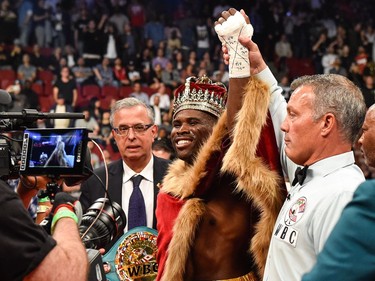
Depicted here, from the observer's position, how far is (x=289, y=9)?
16.4 meters

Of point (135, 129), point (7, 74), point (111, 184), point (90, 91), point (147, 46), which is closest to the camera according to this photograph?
point (111, 184)

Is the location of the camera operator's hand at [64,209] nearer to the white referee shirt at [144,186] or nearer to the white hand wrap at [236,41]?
the white hand wrap at [236,41]

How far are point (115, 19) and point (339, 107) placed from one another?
12840mm

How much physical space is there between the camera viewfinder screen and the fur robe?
541 millimetres

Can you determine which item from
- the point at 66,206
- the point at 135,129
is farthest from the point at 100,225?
the point at 135,129

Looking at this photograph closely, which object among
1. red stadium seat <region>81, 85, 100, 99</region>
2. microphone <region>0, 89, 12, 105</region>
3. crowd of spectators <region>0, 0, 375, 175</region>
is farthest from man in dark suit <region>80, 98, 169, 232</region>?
red stadium seat <region>81, 85, 100, 99</region>

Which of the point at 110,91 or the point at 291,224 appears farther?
the point at 110,91

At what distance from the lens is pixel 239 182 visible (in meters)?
2.63

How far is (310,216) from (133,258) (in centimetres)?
134

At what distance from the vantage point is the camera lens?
2850mm

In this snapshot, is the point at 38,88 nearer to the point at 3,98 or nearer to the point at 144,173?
the point at 144,173

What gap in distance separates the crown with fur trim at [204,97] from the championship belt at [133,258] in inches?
26.3

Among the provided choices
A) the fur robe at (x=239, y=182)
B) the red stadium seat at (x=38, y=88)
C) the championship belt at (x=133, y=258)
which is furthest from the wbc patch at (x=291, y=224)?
the red stadium seat at (x=38, y=88)

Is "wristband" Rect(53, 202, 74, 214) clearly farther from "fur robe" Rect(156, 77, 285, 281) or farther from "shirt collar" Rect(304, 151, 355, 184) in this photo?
"shirt collar" Rect(304, 151, 355, 184)
